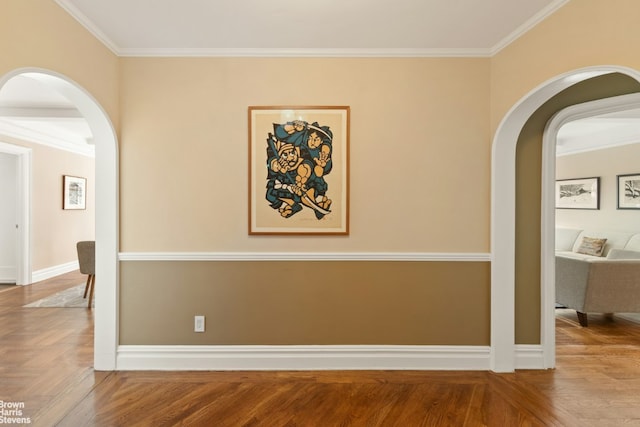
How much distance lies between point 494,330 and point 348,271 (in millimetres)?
1259

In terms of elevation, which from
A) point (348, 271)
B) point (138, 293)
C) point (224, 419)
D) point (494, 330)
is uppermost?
point (348, 271)

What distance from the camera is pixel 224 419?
221 centimetres

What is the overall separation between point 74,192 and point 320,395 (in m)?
6.78

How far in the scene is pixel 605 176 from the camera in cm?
590

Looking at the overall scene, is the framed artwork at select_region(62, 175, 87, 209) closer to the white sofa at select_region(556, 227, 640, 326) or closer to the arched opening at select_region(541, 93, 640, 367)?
the arched opening at select_region(541, 93, 640, 367)

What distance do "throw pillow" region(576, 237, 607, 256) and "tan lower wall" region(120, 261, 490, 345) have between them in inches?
154

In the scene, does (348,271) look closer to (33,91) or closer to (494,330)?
(494,330)

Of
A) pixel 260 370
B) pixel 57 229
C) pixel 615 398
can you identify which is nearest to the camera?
pixel 615 398

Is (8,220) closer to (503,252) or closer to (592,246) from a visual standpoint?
(503,252)

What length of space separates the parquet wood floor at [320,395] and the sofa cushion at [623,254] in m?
2.23

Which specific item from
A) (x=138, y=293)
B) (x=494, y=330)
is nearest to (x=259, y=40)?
(x=138, y=293)

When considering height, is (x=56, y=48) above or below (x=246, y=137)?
above

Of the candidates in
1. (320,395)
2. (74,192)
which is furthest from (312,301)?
(74,192)

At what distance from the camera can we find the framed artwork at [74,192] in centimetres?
655
